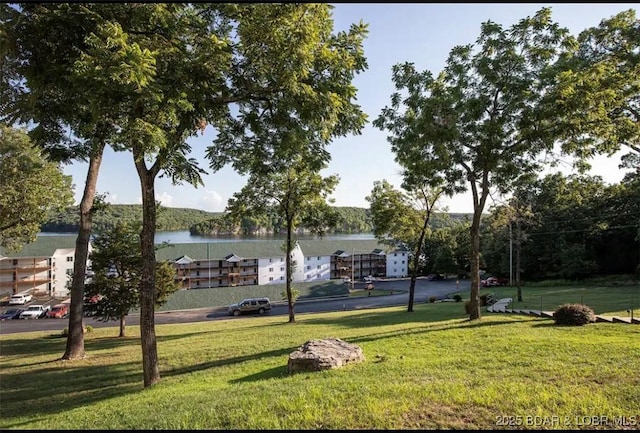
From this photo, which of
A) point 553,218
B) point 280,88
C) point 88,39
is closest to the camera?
point 88,39

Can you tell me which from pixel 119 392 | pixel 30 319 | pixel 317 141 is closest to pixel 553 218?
pixel 317 141

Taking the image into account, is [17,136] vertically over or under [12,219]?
over

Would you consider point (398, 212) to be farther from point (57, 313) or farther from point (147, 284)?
point (57, 313)

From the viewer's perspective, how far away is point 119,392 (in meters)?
7.73

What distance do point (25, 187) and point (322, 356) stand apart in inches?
662

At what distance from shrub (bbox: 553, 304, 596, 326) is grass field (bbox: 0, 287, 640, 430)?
361 millimetres

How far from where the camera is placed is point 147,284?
26.3 feet

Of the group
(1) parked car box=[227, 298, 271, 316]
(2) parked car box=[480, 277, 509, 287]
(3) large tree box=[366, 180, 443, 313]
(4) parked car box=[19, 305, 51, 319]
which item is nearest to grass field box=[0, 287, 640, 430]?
(3) large tree box=[366, 180, 443, 313]

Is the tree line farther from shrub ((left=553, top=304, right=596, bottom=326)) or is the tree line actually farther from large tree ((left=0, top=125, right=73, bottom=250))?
large tree ((left=0, top=125, right=73, bottom=250))

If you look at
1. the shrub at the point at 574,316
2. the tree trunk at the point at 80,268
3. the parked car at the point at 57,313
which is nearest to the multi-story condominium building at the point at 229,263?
the parked car at the point at 57,313

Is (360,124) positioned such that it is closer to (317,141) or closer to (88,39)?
(317,141)

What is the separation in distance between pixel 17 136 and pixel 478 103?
61.6 ft

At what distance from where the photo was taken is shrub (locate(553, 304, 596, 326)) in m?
12.0

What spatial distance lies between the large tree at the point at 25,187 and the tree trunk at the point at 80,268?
15.4 ft
